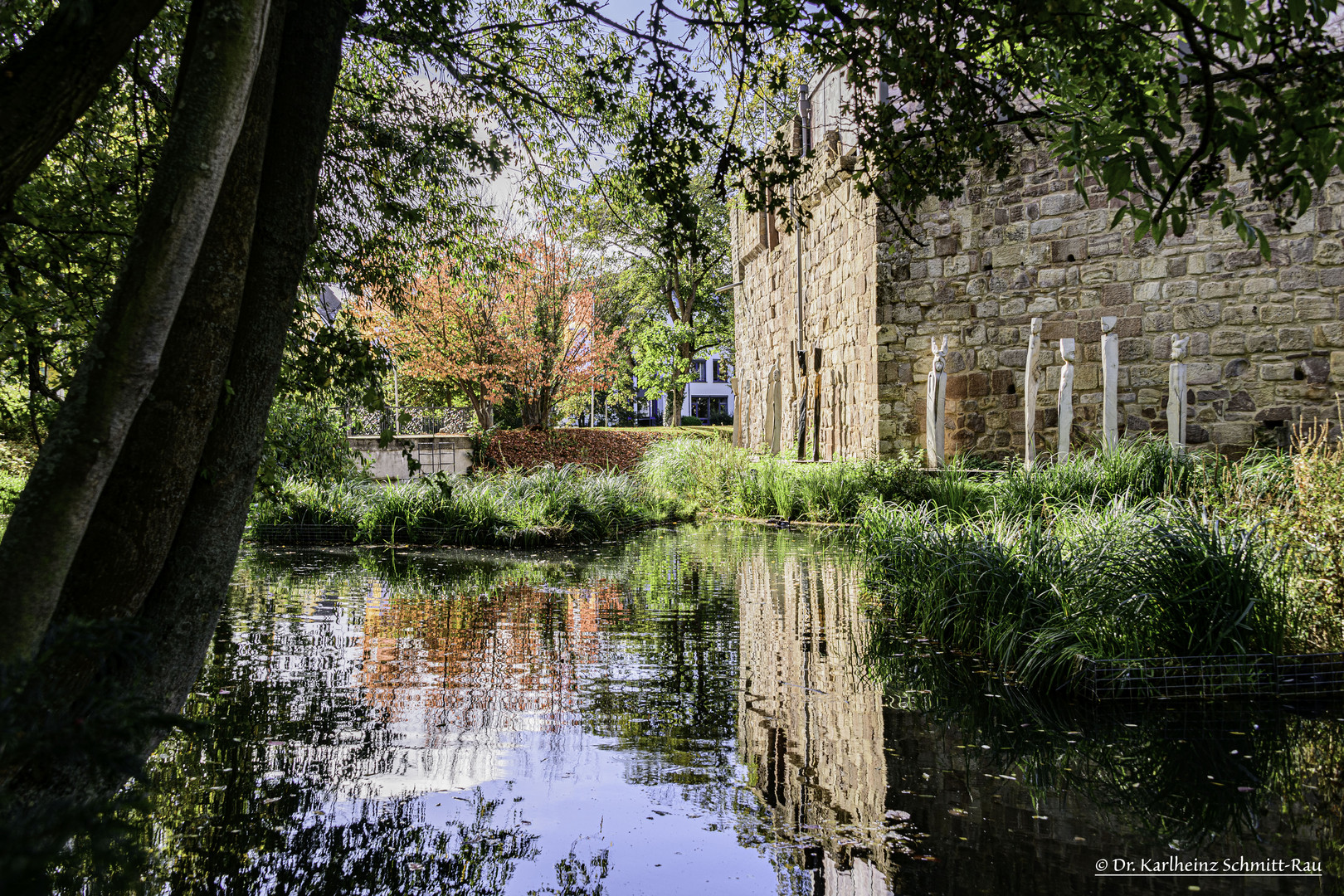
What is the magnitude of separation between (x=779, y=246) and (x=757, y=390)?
12.1 ft

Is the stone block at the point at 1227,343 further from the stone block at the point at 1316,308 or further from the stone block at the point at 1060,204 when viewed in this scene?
the stone block at the point at 1060,204

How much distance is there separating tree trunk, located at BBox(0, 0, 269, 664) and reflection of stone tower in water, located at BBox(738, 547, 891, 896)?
2.21 m

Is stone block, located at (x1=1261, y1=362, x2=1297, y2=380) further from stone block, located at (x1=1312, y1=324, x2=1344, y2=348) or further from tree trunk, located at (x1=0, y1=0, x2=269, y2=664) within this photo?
tree trunk, located at (x1=0, y1=0, x2=269, y2=664)

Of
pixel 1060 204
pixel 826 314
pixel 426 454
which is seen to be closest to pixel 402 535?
pixel 426 454

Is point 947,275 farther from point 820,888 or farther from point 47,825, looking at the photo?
point 47,825

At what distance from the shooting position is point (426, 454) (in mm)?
19000

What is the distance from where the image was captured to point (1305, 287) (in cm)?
1129

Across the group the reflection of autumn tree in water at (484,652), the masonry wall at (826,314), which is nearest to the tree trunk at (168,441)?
the reflection of autumn tree in water at (484,652)

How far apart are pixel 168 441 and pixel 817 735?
2963 mm

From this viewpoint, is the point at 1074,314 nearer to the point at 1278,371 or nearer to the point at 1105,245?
the point at 1105,245

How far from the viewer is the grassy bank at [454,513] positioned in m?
11.8

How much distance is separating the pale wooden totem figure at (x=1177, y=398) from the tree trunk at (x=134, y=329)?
10.7 meters

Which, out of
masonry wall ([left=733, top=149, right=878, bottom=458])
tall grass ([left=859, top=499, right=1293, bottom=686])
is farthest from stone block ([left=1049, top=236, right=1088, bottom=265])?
tall grass ([left=859, top=499, right=1293, bottom=686])

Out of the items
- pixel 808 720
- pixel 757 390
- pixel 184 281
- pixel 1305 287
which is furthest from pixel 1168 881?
pixel 757 390
